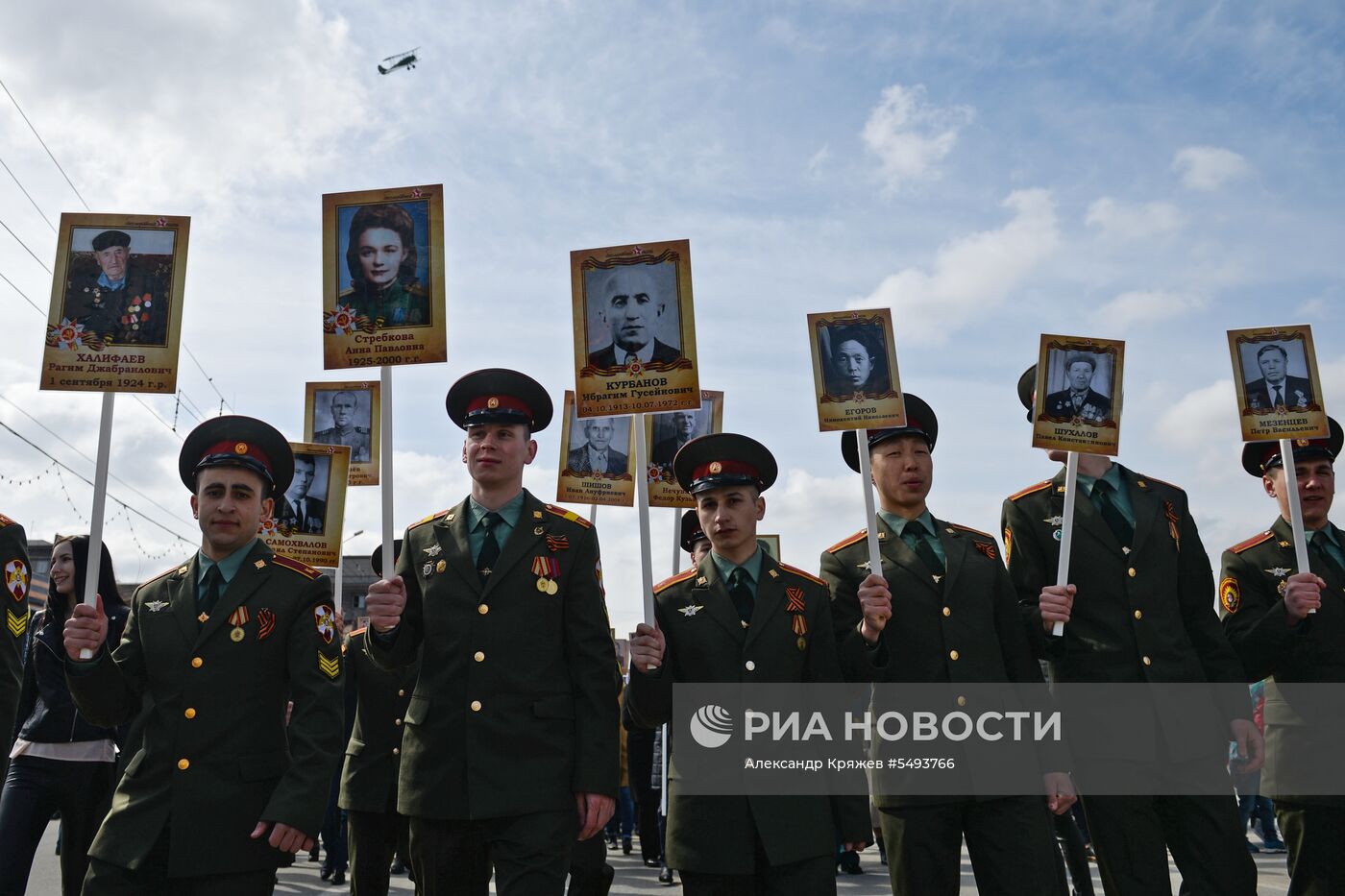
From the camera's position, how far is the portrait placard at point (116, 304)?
538 centimetres

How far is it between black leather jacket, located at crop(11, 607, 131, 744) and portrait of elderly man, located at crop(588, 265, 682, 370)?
12.1ft

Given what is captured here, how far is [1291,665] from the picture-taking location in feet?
21.8

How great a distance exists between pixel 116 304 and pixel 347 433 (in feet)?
14.0

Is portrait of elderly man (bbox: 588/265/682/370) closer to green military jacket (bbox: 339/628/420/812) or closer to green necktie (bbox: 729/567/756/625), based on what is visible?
green necktie (bbox: 729/567/756/625)

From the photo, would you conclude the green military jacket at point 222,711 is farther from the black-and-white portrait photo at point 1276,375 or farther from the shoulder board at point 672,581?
the black-and-white portrait photo at point 1276,375

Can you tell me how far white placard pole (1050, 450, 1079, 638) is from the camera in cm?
575

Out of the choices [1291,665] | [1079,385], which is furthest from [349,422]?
[1291,665]

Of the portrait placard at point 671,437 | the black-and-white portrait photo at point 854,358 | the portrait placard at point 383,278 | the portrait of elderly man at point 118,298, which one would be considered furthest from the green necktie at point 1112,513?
the portrait of elderly man at point 118,298

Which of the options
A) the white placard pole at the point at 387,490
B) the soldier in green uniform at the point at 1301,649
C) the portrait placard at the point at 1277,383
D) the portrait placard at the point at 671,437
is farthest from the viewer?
the portrait placard at the point at 671,437

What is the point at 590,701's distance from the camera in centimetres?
500

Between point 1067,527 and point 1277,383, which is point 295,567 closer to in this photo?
point 1067,527

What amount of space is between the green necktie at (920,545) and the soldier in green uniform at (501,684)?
1699 mm

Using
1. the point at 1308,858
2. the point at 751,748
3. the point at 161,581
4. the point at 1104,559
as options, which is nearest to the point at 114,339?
the point at 161,581

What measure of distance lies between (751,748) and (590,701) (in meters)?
0.90
